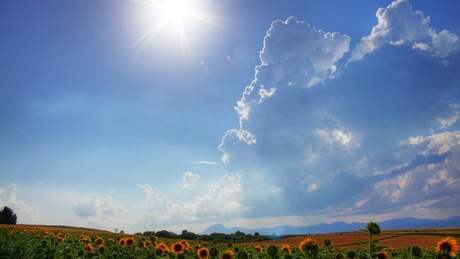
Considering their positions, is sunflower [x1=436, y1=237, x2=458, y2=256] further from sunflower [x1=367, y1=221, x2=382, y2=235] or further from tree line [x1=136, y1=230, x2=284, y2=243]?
tree line [x1=136, y1=230, x2=284, y2=243]

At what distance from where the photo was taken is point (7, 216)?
91.4 m

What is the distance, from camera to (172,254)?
397 inches

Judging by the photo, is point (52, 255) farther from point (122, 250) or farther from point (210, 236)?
point (210, 236)

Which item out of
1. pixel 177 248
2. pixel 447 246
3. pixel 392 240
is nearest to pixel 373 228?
pixel 447 246

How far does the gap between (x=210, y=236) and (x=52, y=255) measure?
54.0 meters

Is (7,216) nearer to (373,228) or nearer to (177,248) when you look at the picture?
(177,248)

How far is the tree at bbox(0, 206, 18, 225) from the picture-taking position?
9069 centimetres

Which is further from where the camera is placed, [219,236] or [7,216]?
[7,216]

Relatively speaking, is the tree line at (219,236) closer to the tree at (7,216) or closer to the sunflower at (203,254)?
the tree at (7,216)

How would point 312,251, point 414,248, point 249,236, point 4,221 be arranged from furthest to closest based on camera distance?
1. point 4,221
2. point 249,236
3. point 414,248
4. point 312,251

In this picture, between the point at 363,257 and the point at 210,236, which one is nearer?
the point at 363,257

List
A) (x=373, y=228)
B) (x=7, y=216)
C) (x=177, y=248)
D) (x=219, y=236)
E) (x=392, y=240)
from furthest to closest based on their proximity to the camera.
→ (x=7, y=216) < (x=219, y=236) < (x=392, y=240) < (x=177, y=248) < (x=373, y=228)

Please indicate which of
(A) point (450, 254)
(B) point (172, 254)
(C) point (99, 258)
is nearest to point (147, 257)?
(B) point (172, 254)

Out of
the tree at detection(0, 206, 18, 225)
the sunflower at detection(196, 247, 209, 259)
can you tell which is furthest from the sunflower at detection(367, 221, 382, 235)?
the tree at detection(0, 206, 18, 225)
